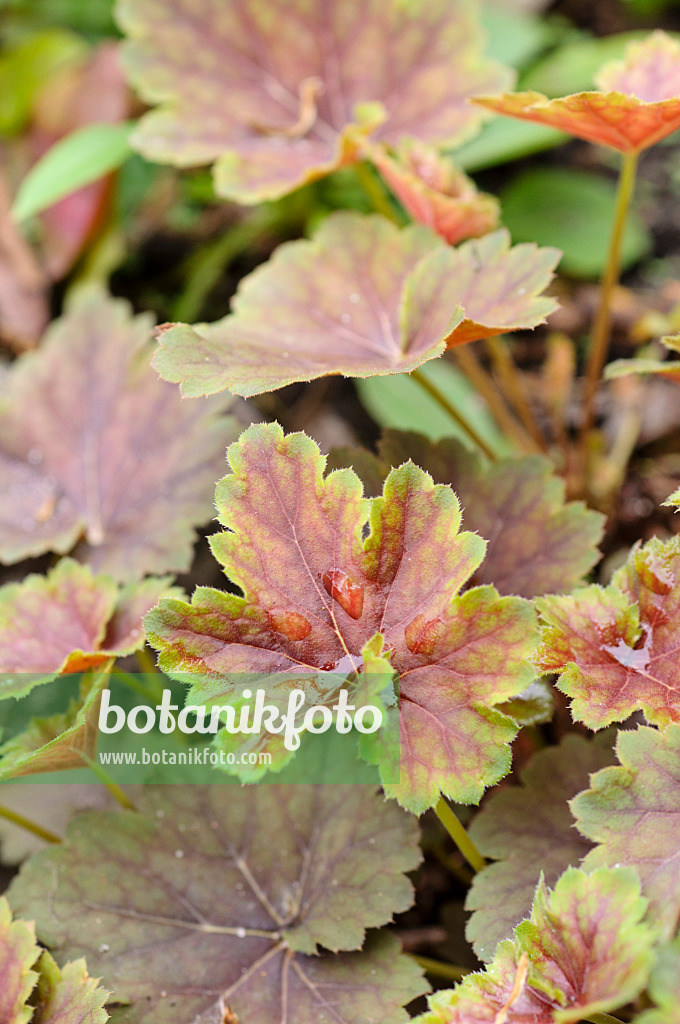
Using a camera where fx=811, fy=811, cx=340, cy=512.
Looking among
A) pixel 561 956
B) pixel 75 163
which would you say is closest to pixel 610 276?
pixel 561 956

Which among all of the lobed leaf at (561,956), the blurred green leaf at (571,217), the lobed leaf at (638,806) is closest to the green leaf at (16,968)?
the lobed leaf at (561,956)

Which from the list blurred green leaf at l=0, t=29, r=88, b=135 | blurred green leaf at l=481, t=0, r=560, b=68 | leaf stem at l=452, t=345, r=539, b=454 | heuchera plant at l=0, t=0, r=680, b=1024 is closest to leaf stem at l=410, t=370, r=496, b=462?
heuchera plant at l=0, t=0, r=680, b=1024

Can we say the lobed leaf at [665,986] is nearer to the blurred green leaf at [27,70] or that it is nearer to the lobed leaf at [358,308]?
the lobed leaf at [358,308]

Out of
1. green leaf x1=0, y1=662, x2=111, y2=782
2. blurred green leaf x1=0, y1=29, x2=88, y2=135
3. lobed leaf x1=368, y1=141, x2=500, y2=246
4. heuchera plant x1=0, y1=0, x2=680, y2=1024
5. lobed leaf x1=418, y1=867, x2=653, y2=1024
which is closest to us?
lobed leaf x1=418, y1=867, x2=653, y2=1024

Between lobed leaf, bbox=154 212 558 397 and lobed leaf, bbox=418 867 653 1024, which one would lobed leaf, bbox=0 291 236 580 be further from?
lobed leaf, bbox=418 867 653 1024

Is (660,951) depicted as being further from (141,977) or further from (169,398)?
(169,398)
